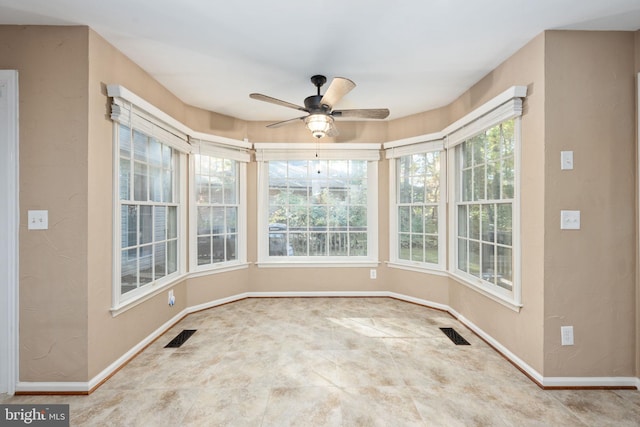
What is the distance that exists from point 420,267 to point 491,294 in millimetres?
1143

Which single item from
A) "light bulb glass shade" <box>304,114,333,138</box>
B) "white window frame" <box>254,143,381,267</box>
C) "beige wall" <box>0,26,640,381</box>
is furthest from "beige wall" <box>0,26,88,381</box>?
"white window frame" <box>254,143,381,267</box>

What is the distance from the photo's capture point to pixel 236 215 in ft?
13.0

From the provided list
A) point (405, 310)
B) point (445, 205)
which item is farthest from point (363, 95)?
point (405, 310)

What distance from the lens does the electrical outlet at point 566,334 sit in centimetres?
207

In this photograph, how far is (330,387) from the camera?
6.63 ft

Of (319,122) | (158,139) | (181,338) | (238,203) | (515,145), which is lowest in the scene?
(181,338)

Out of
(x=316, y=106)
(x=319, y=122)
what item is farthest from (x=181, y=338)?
(x=316, y=106)

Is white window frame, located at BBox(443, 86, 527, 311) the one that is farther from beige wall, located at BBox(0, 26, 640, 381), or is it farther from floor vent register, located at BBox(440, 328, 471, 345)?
floor vent register, located at BBox(440, 328, 471, 345)

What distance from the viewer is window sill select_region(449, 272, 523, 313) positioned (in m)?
2.33

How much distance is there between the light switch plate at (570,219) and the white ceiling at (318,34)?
52.9 inches

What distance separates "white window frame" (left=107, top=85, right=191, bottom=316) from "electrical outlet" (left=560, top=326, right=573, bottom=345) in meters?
3.42

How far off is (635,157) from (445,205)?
169 cm

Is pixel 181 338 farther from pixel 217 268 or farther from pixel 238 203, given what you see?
pixel 238 203

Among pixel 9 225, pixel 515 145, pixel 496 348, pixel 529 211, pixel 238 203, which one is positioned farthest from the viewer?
pixel 238 203
